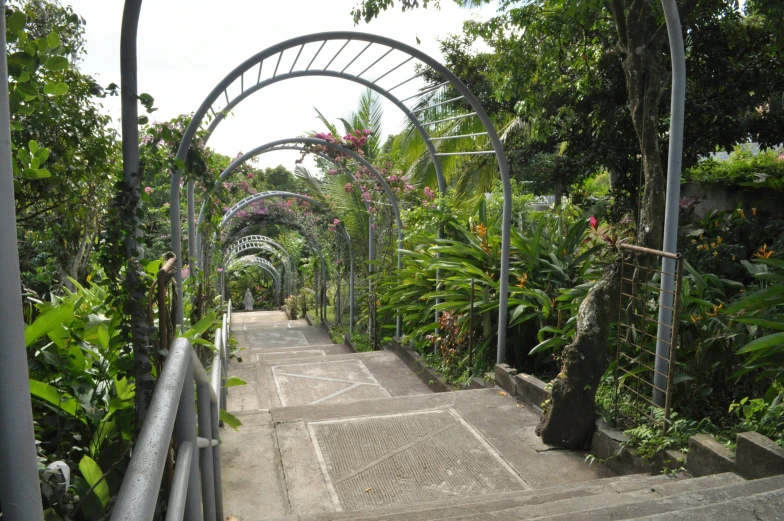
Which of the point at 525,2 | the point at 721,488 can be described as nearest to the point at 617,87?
the point at 525,2

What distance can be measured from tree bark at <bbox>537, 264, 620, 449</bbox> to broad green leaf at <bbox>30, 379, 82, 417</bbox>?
104 inches

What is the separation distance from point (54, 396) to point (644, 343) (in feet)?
10.2

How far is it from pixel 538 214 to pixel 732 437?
12.9ft

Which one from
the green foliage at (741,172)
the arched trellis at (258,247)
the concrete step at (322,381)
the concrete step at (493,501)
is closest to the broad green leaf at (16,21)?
the concrete step at (493,501)

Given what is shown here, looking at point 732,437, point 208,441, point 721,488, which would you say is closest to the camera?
point 208,441

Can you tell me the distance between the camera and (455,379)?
5.91 m

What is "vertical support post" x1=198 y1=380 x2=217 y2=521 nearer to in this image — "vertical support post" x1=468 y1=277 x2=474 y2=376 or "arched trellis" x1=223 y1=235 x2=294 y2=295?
"vertical support post" x1=468 y1=277 x2=474 y2=376

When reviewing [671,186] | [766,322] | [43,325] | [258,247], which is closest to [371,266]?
[671,186]

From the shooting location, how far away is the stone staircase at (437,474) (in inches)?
96.4

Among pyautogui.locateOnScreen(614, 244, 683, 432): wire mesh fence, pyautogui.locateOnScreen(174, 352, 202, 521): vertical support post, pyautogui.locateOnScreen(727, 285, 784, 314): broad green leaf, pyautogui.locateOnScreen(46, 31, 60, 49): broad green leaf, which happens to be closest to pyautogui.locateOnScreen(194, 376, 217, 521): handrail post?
pyautogui.locateOnScreen(174, 352, 202, 521): vertical support post

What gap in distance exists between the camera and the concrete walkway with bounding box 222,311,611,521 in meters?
3.34

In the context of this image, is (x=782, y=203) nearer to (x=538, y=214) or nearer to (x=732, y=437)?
(x=538, y=214)

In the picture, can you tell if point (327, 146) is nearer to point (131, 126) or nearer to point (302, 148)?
point (302, 148)

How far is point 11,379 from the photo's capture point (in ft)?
2.25
